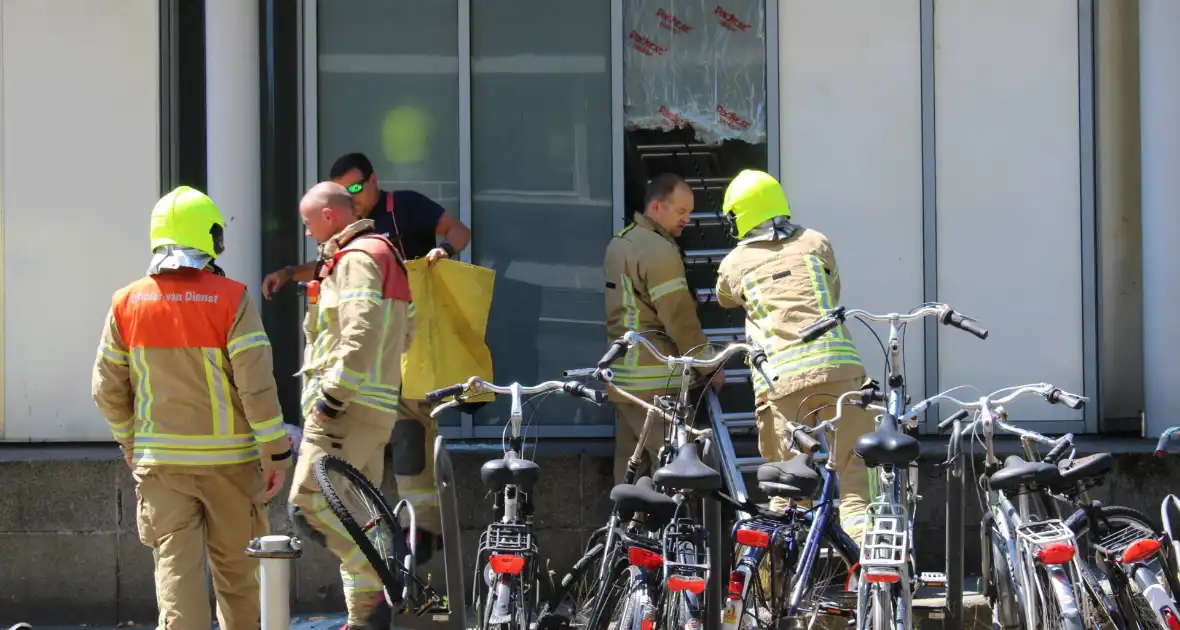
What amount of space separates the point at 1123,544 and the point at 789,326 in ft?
5.38

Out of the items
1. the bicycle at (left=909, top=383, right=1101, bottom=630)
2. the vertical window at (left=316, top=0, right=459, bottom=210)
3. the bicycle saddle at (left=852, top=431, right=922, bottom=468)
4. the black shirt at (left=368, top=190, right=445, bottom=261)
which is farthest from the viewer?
the vertical window at (left=316, top=0, right=459, bottom=210)

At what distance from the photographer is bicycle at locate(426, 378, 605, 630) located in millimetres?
4965

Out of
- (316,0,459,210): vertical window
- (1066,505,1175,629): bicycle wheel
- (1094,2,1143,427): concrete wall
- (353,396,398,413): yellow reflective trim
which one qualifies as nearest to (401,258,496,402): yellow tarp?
(353,396,398,413): yellow reflective trim

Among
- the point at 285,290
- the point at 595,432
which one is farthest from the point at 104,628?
the point at 595,432

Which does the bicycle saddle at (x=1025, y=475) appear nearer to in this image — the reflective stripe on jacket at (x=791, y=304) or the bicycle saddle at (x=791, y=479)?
the bicycle saddle at (x=791, y=479)

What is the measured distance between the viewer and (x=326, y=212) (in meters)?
6.14

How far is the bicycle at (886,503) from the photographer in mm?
4785

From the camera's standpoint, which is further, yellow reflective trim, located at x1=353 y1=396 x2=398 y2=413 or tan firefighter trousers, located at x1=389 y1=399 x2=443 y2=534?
tan firefighter trousers, located at x1=389 y1=399 x2=443 y2=534

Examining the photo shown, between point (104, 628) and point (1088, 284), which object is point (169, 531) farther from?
point (1088, 284)

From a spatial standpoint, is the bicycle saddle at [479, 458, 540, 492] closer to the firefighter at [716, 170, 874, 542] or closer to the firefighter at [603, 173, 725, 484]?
the firefighter at [716, 170, 874, 542]

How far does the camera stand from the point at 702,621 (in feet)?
15.7

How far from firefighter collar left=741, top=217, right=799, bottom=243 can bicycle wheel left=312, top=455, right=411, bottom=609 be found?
6.60ft

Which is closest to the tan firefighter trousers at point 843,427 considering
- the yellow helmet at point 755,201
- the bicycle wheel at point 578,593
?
the yellow helmet at point 755,201

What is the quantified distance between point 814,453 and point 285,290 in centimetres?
383
